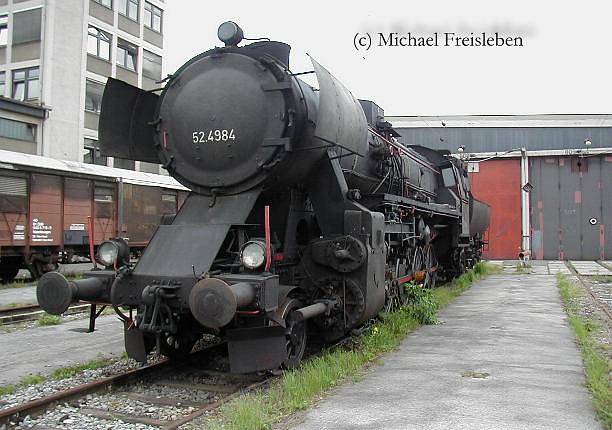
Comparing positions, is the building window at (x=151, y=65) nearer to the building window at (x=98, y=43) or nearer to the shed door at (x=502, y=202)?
the building window at (x=98, y=43)

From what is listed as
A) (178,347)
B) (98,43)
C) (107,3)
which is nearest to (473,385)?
(178,347)

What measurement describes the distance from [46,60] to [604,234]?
98.4 ft

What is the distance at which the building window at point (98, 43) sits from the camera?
33.0 m

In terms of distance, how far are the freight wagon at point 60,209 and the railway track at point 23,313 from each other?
11.4 feet

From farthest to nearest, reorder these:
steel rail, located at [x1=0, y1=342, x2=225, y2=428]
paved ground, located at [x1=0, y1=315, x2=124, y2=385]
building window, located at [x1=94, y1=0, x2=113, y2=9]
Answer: building window, located at [x1=94, y1=0, x2=113, y2=9] < paved ground, located at [x1=0, y1=315, x2=124, y2=385] < steel rail, located at [x1=0, y1=342, x2=225, y2=428]

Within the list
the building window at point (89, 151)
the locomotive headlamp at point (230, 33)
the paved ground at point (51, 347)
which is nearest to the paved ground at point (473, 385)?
the paved ground at point (51, 347)

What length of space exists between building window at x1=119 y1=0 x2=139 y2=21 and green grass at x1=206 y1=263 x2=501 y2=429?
3238 centimetres

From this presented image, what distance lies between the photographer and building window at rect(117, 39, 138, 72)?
3559cm

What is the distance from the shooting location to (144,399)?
17.8 ft

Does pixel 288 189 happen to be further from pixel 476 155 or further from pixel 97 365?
pixel 476 155

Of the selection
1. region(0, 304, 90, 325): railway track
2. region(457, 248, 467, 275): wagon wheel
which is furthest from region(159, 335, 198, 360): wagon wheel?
region(457, 248, 467, 275): wagon wheel

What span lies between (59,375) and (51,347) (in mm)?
1635

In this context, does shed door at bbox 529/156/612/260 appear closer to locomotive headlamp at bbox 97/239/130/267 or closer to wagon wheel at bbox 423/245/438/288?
wagon wheel at bbox 423/245/438/288

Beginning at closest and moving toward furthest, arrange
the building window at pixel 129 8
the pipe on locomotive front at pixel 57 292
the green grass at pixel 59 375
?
the pipe on locomotive front at pixel 57 292 → the green grass at pixel 59 375 → the building window at pixel 129 8
